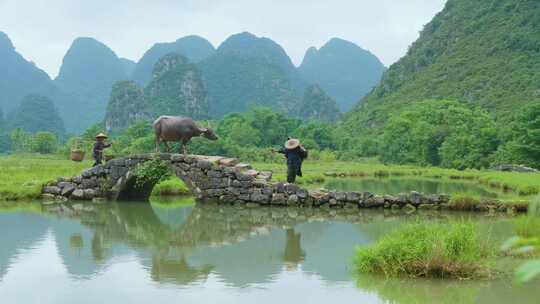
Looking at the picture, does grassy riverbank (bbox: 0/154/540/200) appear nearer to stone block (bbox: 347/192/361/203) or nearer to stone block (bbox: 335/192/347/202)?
stone block (bbox: 335/192/347/202)

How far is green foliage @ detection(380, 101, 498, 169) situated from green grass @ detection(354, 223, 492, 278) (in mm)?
28628

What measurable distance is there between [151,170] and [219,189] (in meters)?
1.63

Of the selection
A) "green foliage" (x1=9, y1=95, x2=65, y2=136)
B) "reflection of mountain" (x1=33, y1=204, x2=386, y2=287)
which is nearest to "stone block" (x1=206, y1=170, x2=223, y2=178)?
"reflection of mountain" (x1=33, y1=204, x2=386, y2=287)

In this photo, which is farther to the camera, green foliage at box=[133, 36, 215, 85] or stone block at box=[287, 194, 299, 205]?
green foliage at box=[133, 36, 215, 85]

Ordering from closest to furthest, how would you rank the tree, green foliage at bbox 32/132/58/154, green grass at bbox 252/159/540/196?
green grass at bbox 252/159/540/196
green foliage at bbox 32/132/58/154
the tree

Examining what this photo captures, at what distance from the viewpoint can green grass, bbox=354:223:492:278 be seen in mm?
6805

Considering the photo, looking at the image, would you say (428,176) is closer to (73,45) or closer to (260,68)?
(260,68)

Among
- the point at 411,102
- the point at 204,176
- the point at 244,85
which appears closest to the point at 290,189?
the point at 204,176

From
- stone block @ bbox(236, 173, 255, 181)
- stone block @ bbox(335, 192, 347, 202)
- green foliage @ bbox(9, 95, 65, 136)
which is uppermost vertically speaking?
green foliage @ bbox(9, 95, 65, 136)

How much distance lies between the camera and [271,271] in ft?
24.3

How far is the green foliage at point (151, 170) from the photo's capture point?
48.3ft

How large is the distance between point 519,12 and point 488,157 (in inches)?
1265

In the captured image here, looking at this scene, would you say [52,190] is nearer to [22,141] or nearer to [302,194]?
[302,194]

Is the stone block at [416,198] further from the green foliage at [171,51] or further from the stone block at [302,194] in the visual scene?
the green foliage at [171,51]
